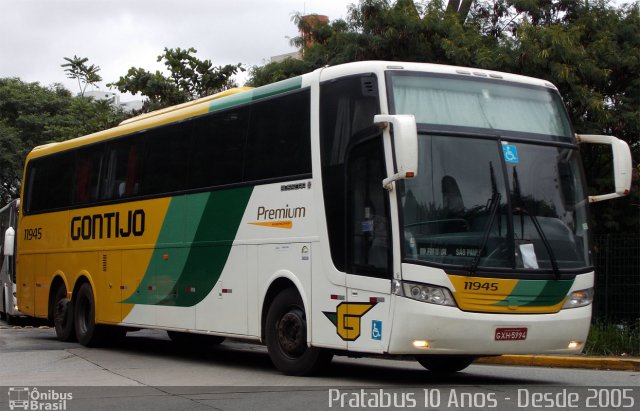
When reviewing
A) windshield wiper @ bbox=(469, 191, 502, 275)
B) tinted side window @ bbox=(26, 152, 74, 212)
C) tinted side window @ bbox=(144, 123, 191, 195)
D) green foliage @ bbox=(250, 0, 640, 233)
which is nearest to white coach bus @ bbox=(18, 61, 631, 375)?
windshield wiper @ bbox=(469, 191, 502, 275)

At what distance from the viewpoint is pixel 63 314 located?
18703mm

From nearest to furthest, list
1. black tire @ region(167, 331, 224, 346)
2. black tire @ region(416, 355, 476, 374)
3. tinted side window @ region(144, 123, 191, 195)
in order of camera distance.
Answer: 1. black tire @ region(416, 355, 476, 374)
2. tinted side window @ region(144, 123, 191, 195)
3. black tire @ region(167, 331, 224, 346)

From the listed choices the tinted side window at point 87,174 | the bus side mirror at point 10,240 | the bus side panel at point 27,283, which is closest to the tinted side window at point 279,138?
the tinted side window at point 87,174

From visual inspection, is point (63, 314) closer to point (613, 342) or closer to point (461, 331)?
point (613, 342)

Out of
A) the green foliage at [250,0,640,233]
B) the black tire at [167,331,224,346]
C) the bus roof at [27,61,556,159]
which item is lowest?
the black tire at [167,331,224,346]

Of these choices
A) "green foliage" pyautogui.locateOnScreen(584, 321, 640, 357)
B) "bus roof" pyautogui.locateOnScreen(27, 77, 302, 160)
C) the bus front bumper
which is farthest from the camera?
"green foliage" pyautogui.locateOnScreen(584, 321, 640, 357)

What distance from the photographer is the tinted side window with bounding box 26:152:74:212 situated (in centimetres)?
1884

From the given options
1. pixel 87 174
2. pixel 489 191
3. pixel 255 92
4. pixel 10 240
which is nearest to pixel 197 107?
pixel 255 92

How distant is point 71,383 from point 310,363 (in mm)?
2816

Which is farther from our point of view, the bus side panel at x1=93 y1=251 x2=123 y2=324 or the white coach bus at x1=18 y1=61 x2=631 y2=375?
the bus side panel at x1=93 y1=251 x2=123 y2=324

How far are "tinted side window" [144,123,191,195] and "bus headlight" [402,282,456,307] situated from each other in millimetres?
5345

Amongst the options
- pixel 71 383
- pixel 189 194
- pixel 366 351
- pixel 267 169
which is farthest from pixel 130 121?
pixel 366 351

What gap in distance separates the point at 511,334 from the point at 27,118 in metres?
43.6

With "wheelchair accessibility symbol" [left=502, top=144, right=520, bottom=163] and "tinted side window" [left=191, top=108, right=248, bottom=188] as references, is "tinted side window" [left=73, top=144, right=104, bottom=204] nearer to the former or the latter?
"tinted side window" [left=191, top=108, right=248, bottom=188]
